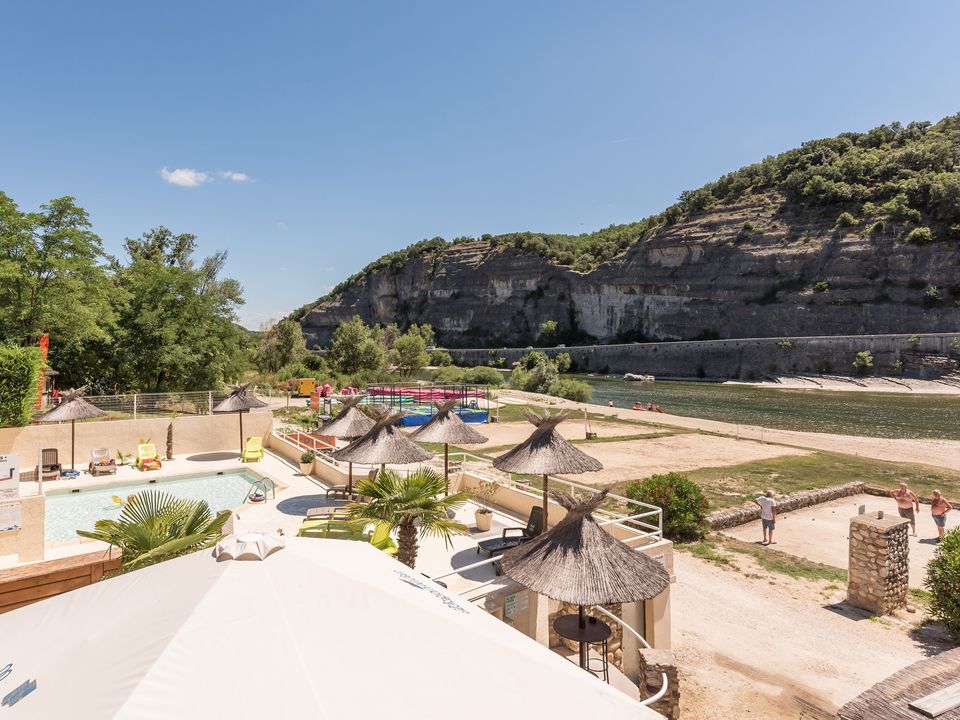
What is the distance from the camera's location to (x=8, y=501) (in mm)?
8984

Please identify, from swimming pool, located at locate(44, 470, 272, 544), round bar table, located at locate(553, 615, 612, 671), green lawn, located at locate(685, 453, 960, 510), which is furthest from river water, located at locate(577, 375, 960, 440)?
round bar table, located at locate(553, 615, 612, 671)

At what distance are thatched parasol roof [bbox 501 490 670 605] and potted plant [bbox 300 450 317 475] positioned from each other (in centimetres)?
1082

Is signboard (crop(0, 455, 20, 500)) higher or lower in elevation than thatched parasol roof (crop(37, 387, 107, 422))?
lower

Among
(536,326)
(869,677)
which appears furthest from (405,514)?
(536,326)

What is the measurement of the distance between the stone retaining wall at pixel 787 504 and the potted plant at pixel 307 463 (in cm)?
1113

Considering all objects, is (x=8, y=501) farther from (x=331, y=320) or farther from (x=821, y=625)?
(x=331, y=320)

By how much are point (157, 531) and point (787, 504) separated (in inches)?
624

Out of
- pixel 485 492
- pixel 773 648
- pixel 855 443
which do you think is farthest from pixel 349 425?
pixel 855 443

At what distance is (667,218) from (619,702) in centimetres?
10055

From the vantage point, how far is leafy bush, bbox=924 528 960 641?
8.31 metres

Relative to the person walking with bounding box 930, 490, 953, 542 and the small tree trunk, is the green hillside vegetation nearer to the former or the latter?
the person walking with bounding box 930, 490, 953, 542

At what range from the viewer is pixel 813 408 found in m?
→ 44.0

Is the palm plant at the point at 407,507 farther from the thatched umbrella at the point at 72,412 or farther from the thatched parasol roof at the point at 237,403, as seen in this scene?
the thatched umbrella at the point at 72,412

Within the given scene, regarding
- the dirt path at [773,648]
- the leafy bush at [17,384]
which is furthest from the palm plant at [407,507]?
the leafy bush at [17,384]
